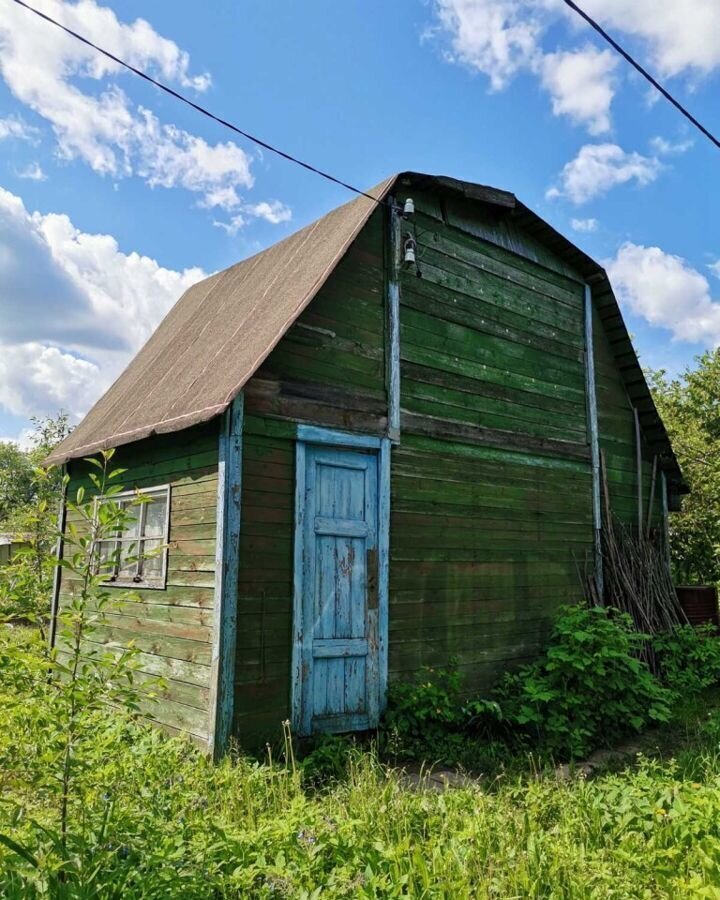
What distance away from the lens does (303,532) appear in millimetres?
6438

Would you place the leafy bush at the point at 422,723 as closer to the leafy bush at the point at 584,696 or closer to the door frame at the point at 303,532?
the door frame at the point at 303,532

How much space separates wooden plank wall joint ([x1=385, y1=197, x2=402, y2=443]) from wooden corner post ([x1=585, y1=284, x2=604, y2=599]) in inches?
149

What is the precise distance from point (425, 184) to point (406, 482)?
340 cm

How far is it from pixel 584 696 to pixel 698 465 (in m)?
14.2

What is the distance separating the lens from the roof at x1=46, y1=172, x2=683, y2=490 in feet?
21.3

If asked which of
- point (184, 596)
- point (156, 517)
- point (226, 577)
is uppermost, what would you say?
point (156, 517)

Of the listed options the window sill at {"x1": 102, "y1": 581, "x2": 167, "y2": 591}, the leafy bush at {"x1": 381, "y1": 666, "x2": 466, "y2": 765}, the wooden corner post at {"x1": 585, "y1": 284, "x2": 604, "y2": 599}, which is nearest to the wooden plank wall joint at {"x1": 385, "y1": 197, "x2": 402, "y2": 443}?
the leafy bush at {"x1": 381, "y1": 666, "x2": 466, "y2": 765}

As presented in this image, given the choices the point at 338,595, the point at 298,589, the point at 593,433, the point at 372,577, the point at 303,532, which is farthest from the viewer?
the point at 593,433

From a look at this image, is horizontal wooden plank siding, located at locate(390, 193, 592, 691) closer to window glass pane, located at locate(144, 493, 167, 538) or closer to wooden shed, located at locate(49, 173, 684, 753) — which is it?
wooden shed, located at locate(49, 173, 684, 753)

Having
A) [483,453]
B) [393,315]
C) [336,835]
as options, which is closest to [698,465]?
[483,453]

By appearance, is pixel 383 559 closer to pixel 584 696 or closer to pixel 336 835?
pixel 584 696

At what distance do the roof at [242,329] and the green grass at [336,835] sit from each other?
112 inches

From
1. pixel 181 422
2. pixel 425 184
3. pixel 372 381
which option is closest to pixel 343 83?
pixel 425 184

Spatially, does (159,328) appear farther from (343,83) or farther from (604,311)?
(604,311)
